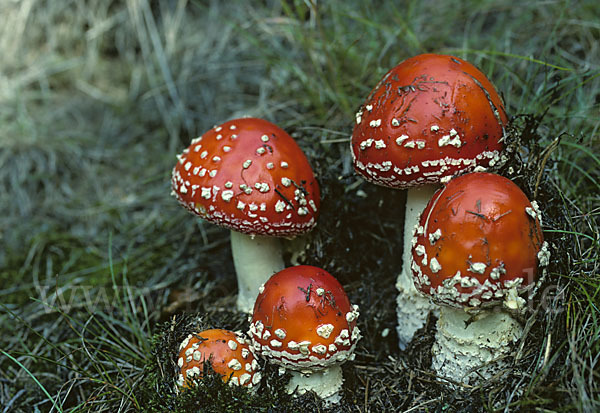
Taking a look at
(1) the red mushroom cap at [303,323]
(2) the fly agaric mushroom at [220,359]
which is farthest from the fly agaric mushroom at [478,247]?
(2) the fly agaric mushroom at [220,359]

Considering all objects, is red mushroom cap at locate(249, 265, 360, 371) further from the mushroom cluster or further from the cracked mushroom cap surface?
the cracked mushroom cap surface

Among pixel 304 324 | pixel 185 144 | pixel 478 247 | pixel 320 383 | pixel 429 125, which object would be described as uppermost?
pixel 429 125

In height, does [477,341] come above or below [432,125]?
below

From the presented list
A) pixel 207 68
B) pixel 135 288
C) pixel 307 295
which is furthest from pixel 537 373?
pixel 207 68

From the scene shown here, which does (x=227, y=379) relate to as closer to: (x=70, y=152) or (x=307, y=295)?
(x=307, y=295)

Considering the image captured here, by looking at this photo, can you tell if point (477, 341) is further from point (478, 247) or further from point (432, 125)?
point (432, 125)

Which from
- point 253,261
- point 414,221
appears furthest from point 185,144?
point 414,221
